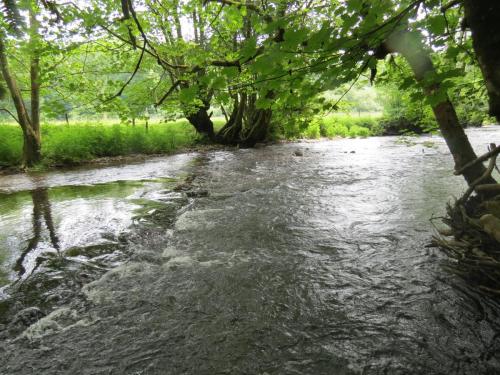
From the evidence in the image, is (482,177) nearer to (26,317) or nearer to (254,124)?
(26,317)

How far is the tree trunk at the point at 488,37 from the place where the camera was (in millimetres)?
1011

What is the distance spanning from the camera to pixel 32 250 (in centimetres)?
436

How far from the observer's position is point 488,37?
1.04 m

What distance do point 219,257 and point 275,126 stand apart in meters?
18.7

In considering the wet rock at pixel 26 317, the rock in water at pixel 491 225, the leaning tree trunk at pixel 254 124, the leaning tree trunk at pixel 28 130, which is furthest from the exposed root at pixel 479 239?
the leaning tree trunk at pixel 254 124

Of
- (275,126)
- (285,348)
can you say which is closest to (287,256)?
(285,348)

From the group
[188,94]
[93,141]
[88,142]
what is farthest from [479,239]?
[93,141]

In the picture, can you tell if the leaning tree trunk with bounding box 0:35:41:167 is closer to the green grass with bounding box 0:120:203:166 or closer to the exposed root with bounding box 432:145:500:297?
the green grass with bounding box 0:120:203:166

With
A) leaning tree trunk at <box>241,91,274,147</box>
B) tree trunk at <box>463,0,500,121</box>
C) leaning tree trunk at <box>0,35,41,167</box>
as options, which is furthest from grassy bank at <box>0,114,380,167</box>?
tree trunk at <box>463,0,500,121</box>

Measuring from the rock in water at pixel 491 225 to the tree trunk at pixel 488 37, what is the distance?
77.6 inches

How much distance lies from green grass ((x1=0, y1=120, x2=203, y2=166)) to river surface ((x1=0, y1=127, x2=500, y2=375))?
6615 mm

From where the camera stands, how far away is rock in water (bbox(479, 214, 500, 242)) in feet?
8.45

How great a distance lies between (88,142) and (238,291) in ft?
42.7

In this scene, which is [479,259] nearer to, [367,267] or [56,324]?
[367,267]
